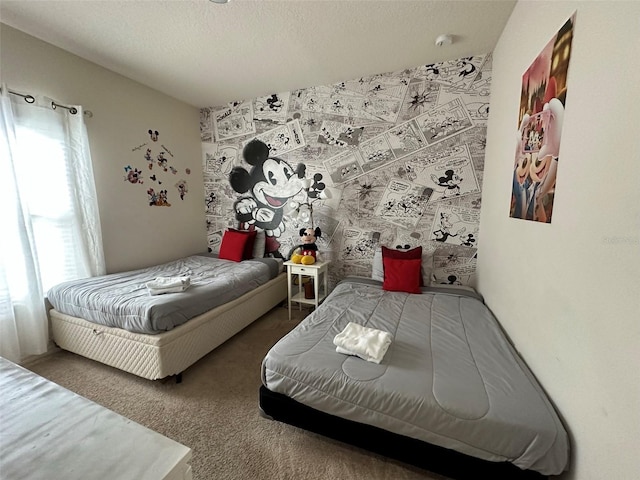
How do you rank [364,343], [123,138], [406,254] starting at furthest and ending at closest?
[123,138] < [406,254] < [364,343]

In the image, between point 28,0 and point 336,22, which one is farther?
point 336,22

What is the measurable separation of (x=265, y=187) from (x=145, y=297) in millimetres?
1846

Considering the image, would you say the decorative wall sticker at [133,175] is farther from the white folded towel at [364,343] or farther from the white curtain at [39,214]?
the white folded towel at [364,343]

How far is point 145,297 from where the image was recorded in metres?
1.87

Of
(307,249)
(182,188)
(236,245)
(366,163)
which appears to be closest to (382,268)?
(307,249)

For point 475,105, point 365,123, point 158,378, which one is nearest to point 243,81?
point 365,123

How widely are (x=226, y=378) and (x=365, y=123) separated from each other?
105 inches

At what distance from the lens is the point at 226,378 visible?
187 centimetres

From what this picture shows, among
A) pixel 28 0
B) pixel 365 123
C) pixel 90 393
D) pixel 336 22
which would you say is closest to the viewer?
pixel 28 0

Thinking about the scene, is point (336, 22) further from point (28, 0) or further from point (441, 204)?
point (28, 0)

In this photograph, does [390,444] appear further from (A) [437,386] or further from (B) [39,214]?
(B) [39,214]

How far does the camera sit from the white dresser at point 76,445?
2.09ft

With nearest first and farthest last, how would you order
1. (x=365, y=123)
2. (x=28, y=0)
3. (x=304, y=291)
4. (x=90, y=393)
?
(x=28, y=0) < (x=90, y=393) < (x=365, y=123) < (x=304, y=291)

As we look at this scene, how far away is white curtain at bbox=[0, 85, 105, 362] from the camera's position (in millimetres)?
1823
